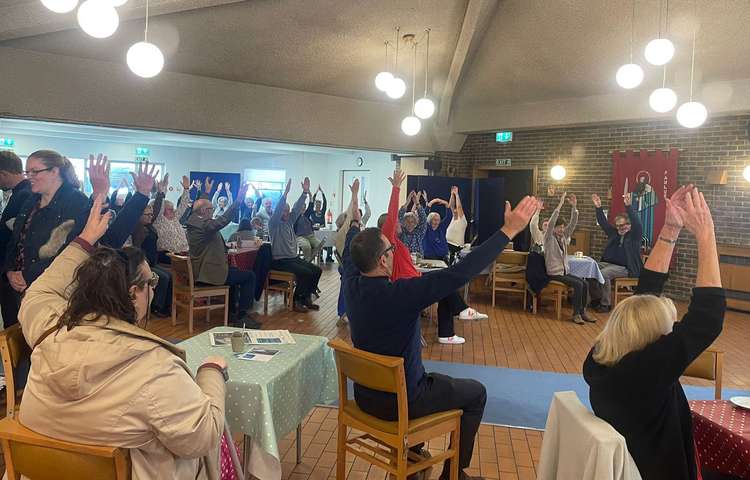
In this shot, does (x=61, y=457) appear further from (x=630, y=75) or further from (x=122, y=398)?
(x=630, y=75)

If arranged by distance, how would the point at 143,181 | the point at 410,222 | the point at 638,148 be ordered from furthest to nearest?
1. the point at 638,148
2. the point at 410,222
3. the point at 143,181

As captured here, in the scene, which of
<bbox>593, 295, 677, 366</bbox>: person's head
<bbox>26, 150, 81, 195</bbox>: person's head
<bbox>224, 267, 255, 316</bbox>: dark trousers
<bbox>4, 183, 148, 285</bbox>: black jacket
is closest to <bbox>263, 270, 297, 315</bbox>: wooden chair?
<bbox>224, 267, 255, 316</bbox>: dark trousers

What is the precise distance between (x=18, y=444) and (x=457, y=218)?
707cm

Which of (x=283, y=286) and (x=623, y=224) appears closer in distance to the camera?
(x=283, y=286)

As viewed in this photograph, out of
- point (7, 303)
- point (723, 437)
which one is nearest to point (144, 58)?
point (7, 303)

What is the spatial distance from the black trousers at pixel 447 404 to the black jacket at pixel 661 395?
0.77 m

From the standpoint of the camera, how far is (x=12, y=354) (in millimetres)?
2166

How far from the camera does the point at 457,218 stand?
26.9 ft

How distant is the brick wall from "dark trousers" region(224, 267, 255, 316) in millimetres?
5706

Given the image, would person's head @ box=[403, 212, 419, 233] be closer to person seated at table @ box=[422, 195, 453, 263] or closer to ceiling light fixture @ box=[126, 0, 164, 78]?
person seated at table @ box=[422, 195, 453, 263]

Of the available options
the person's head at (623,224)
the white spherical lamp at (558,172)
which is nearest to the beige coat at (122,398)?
the person's head at (623,224)

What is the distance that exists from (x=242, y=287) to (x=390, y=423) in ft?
13.4

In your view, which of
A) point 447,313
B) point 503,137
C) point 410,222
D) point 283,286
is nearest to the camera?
point 447,313

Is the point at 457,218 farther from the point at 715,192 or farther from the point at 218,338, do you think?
the point at 218,338
